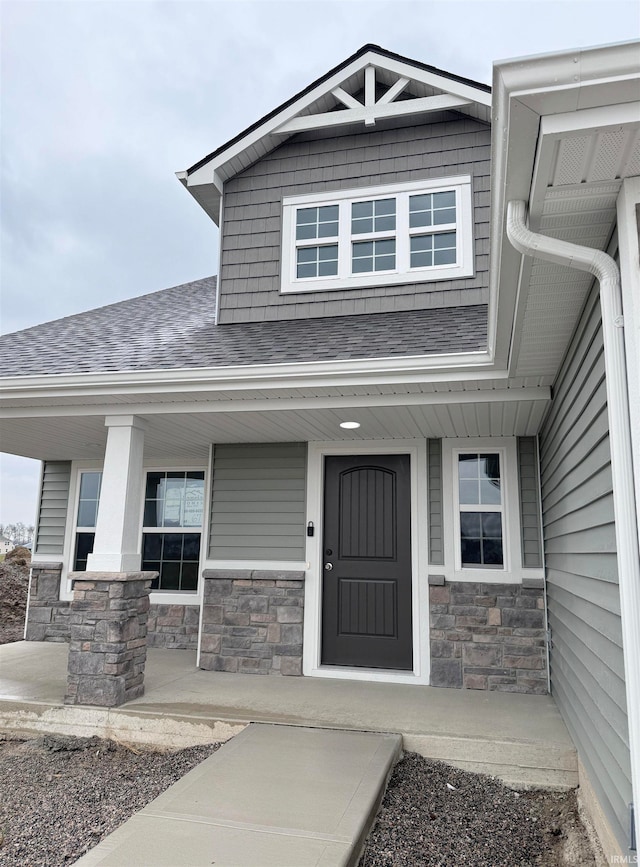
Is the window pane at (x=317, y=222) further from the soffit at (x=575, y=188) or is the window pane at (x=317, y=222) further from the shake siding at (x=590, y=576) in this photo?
the soffit at (x=575, y=188)

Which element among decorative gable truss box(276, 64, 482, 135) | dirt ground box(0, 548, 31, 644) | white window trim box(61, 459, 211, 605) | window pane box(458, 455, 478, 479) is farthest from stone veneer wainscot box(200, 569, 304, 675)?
decorative gable truss box(276, 64, 482, 135)

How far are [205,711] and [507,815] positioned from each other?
201 cm

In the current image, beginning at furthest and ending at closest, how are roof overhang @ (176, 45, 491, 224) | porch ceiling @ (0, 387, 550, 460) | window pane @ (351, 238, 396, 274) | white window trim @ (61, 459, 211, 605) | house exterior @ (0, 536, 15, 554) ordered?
house exterior @ (0, 536, 15, 554) → white window trim @ (61, 459, 211, 605) → window pane @ (351, 238, 396, 274) → roof overhang @ (176, 45, 491, 224) → porch ceiling @ (0, 387, 550, 460)

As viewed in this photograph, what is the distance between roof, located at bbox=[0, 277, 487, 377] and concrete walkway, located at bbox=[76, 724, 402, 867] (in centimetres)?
239

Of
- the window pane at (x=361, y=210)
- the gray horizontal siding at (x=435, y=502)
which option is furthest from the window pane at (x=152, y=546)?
the window pane at (x=361, y=210)

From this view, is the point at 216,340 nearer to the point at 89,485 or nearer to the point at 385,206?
the point at 385,206

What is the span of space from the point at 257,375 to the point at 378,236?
8.00 ft

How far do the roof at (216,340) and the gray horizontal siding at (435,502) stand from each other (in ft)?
3.82

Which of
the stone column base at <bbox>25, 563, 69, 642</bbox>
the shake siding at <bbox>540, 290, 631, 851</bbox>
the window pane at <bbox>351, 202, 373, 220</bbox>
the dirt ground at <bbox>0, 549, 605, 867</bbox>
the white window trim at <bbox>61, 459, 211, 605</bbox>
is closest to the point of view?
the shake siding at <bbox>540, 290, 631, 851</bbox>

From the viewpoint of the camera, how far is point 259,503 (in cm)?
577

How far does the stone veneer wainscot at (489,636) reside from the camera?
4.90m

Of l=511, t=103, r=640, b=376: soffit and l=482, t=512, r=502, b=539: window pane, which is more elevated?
l=511, t=103, r=640, b=376: soffit

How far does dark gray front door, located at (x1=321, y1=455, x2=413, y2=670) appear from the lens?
5.32 m

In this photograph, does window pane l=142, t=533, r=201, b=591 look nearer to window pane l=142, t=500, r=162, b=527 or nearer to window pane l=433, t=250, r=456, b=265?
window pane l=142, t=500, r=162, b=527
